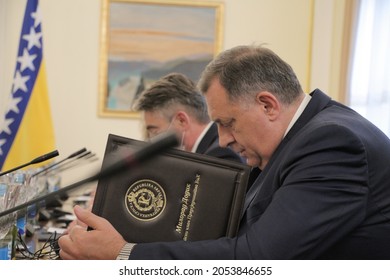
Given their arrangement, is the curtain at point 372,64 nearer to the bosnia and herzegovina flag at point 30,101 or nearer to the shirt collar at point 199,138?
the shirt collar at point 199,138

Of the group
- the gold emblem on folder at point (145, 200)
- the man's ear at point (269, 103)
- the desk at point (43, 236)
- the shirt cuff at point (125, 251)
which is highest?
the man's ear at point (269, 103)

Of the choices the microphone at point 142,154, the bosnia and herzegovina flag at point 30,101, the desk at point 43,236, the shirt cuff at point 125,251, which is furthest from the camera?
the bosnia and herzegovina flag at point 30,101

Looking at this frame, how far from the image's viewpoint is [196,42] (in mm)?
5637

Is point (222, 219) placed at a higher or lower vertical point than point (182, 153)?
lower

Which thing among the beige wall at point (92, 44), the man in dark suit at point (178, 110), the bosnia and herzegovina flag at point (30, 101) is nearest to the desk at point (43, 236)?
the man in dark suit at point (178, 110)

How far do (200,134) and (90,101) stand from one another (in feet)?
9.67

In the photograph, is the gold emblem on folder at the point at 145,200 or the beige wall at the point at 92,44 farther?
the beige wall at the point at 92,44

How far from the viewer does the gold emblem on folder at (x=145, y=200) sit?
1633 millimetres

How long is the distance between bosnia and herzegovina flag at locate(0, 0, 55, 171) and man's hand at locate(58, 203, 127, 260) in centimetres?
266

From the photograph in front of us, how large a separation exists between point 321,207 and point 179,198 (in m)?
0.41

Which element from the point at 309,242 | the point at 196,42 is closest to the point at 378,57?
the point at 196,42

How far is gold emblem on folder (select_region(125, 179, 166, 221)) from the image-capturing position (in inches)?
64.3

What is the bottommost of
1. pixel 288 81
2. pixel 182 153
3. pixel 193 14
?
pixel 182 153
